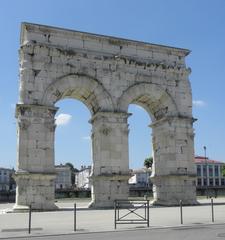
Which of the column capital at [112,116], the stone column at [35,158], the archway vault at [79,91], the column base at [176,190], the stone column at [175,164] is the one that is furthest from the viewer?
the stone column at [175,164]

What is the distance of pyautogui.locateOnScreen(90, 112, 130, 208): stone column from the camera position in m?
26.5

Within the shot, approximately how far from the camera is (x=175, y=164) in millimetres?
28906

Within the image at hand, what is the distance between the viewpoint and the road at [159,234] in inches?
484

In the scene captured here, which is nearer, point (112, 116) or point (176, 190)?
point (112, 116)

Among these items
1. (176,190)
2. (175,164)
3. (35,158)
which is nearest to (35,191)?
(35,158)

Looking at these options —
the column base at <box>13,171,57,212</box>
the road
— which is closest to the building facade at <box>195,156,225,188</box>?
the column base at <box>13,171,57,212</box>

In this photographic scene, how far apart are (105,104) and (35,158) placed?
236 inches

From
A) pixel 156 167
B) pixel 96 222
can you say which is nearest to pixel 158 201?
pixel 156 167

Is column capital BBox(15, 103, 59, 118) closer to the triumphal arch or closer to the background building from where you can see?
the triumphal arch

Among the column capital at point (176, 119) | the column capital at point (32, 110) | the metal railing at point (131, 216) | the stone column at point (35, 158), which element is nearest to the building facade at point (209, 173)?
the column capital at point (176, 119)

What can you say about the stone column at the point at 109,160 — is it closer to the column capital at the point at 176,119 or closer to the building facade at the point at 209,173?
the column capital at the point at 176,119

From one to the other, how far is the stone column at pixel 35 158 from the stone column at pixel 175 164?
8.17 metres

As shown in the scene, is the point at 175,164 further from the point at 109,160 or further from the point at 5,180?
the point at 5,180

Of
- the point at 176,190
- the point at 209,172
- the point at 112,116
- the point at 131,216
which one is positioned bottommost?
the point at 131,216
